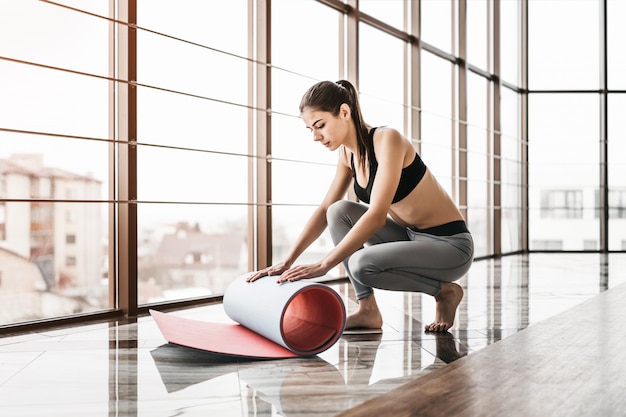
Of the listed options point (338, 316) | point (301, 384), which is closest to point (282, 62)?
point (338, 316)

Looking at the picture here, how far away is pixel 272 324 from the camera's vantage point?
1.88 metres

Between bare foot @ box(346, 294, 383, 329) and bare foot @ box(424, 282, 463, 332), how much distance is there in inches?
6.7

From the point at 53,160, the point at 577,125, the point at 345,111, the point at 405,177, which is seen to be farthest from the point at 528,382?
the point at 577,125

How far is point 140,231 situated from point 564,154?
17.6 feet

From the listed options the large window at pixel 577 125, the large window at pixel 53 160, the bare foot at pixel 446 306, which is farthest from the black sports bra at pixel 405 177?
the large window at pixel 577 125

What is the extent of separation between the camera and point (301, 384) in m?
1.56

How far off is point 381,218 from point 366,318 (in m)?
0.43

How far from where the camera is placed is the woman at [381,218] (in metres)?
2.05

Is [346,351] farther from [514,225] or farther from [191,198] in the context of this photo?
[514,225]

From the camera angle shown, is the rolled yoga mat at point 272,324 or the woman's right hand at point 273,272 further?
the woman's right hand at point 273,272

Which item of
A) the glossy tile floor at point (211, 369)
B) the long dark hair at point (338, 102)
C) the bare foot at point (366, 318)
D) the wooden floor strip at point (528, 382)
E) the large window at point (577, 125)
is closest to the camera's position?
the wooden floor strip at point (528, 382)

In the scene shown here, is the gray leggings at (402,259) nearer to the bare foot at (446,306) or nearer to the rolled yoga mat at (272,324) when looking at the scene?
the bare foot at (446,306)

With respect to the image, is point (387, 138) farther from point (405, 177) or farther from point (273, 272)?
point (273, 272)

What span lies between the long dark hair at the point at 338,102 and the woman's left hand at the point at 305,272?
0.45m
